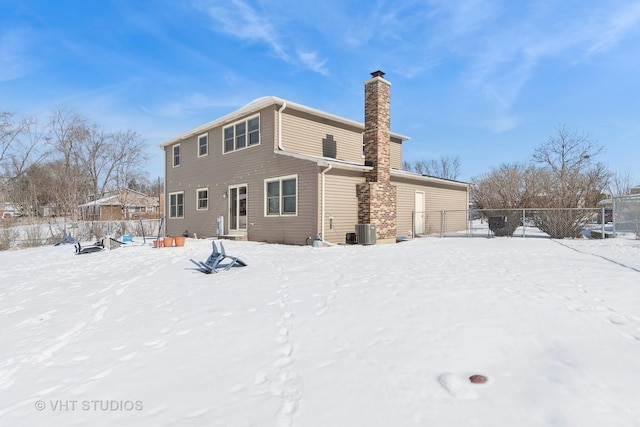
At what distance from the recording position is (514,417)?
2.01m

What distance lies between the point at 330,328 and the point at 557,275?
4.50m

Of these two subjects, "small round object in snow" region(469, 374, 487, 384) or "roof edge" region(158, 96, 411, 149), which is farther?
"roof edge" region(158, 96, 411, 149)

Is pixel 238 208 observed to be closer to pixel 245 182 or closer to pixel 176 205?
pixel 245 182

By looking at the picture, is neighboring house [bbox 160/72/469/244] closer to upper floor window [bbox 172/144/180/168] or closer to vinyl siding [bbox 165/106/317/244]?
vinyl siding [bbox 165/106/317/244]

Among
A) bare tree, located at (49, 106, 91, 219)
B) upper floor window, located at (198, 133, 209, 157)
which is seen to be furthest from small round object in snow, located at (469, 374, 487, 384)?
bare tree, located at (49, 106, 91, 219)

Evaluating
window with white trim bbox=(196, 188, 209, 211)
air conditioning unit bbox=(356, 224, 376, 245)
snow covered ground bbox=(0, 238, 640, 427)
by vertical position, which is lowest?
snow covered ground bbox=(0, 238, 640, 427)

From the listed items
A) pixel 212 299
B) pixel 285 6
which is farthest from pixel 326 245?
pixel 285 6

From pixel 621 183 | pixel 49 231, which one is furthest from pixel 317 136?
pixel 621 183

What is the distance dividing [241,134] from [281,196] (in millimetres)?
3943

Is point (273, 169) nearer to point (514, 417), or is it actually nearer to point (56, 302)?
point (56, 302)

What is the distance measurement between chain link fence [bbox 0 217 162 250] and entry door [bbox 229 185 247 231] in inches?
127

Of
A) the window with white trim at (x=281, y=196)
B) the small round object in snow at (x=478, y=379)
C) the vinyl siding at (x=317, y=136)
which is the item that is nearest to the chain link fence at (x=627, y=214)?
the vinyl siding at (x=317, y=136)

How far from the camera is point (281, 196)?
13.1 m

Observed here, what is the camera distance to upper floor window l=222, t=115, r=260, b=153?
558 inches
